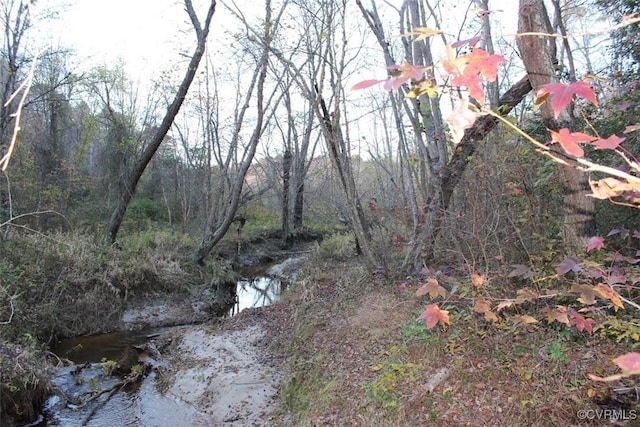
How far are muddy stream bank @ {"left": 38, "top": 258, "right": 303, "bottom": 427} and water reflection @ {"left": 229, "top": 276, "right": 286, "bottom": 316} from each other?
2370mm

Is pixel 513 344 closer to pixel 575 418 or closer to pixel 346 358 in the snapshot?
pixel 575 418

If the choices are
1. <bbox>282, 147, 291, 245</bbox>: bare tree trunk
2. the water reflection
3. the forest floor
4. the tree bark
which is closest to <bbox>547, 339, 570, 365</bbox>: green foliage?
the forest floor

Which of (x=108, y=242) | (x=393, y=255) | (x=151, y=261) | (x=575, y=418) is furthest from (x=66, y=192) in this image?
(x=575, y=418)

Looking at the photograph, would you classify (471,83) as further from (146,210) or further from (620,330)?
(146,210)

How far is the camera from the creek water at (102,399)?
5707 mm

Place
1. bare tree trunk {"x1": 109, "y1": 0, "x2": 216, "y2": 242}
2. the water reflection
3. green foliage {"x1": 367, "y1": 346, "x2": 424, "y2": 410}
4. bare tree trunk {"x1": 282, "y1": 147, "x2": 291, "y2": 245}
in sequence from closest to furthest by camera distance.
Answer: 1. green foliage {"x1": 367, "y1": 346, "x2": 424, "y2": 410}
2. bare tree trunk {"x1": 109, "y1": 0, "x2": 216, "y2": 242}
3. the water reflection
4. bare tree trunk {"x1": 282, "y1": 147, "x2": 291, "y2": 245}

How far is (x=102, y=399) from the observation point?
247 inches

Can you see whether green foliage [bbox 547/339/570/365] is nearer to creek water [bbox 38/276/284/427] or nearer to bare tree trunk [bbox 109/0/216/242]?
creek water [bbox 38/276/284/427]

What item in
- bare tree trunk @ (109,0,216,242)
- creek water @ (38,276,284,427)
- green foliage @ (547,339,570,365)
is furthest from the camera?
bare tree trunk @ (109,0,216,242)

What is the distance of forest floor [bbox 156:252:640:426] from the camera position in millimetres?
3285

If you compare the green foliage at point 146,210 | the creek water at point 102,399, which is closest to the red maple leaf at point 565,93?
the creek water at point 102,399

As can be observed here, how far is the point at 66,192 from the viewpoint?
15.1m

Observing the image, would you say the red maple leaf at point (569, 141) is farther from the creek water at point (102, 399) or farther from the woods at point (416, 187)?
the creek water at point (102, 399)

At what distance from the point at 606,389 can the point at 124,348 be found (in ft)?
26.3
